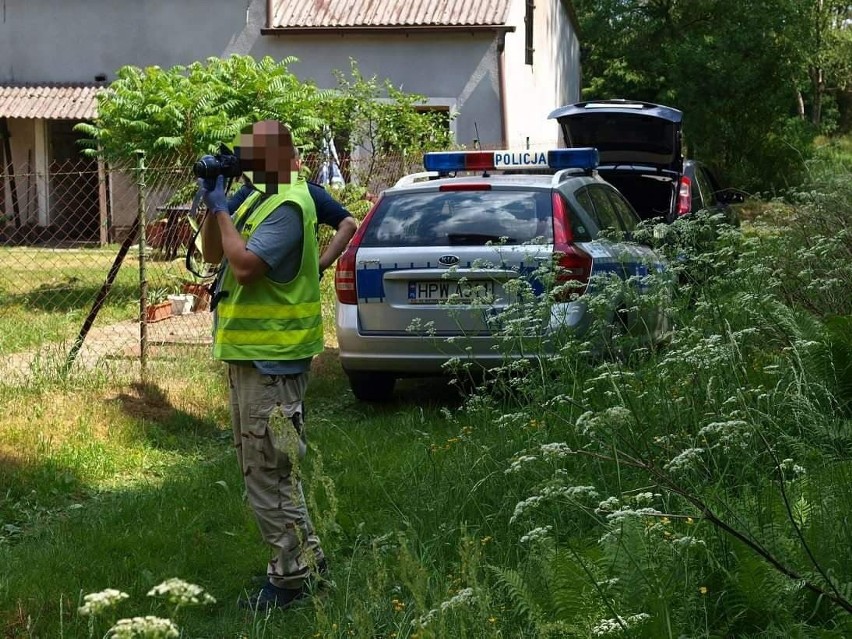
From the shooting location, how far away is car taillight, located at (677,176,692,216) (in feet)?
43.4

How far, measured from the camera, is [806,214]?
27.0ft

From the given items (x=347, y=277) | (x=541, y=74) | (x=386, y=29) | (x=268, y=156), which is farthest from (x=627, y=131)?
(x=541, y=74)

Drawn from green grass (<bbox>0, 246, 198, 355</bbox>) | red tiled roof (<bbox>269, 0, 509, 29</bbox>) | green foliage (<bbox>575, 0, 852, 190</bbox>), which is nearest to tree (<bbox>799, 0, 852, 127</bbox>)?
green foliage (<bbox>575, 0, 852, 190</bbox>)

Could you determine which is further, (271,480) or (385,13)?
(385,13)

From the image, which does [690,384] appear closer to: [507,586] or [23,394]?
[507,586]

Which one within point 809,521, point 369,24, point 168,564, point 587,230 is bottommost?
point 168,564

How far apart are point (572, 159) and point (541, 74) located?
1814 cm

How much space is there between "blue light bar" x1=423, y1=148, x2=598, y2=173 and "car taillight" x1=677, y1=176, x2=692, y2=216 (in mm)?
4503

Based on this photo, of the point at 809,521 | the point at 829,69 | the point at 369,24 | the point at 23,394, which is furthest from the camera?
the point at 829,69

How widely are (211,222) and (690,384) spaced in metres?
2.05

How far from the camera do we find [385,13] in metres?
21.6

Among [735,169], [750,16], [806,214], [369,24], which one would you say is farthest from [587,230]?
[750,16]

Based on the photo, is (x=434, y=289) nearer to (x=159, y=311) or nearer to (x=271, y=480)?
(x=271, y=480)

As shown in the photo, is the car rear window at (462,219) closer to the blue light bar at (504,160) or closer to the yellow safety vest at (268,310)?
the blue light bar at (504,160)
